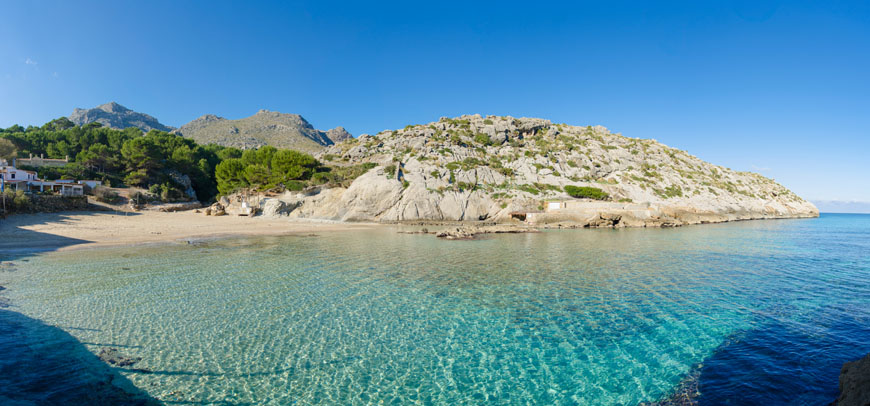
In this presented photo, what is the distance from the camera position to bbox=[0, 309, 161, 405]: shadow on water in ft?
19.0

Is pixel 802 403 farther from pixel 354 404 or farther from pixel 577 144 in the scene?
pixel 577 144

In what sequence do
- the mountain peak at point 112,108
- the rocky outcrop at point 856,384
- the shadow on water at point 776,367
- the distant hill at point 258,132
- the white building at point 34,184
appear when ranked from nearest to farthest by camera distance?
1. the rocky outcrop at point 856,384
2. the shadow on water at point 776,367
3. the white building at point 34,184
4. the distant hill at point 258,132
5. the mountain peak at point 112,108

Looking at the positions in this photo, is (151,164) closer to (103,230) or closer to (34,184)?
(34,184)

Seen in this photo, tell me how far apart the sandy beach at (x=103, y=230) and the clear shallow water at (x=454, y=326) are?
6280mm

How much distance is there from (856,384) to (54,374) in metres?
13.7

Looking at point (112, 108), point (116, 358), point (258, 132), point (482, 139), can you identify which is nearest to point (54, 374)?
point (116, 358)

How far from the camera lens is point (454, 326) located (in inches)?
384

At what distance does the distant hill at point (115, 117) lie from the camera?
153688mm

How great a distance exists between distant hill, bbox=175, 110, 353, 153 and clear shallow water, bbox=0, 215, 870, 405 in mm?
105169

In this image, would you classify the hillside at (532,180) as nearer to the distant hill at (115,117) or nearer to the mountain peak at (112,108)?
the distant hill at (115,117)

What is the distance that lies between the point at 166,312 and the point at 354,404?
26.1 ft

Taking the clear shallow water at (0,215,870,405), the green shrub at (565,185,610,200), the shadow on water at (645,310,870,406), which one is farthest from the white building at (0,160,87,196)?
the green shrub at (565,185,610,200)

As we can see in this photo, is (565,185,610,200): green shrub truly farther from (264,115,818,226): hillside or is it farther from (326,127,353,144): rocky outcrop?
(326,127,353,144): rocky outcrop

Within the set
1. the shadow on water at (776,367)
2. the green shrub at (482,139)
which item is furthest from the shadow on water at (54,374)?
the green shrub at (482,139)
